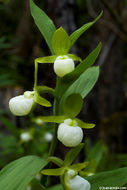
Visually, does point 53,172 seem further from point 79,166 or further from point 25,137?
point 25,137

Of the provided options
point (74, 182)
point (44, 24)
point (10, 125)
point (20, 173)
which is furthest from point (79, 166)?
point (10, 125)

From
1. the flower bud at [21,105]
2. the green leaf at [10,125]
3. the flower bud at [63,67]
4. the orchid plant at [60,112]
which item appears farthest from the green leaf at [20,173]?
the green leaf at [10,125]

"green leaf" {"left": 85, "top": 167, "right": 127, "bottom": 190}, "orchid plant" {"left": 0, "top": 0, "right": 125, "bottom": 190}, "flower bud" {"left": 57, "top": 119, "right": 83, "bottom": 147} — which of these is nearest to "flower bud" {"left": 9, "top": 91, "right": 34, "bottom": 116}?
"orchid plant" {"left": 0, "top": 0, "right": 125, "bottom": 190}

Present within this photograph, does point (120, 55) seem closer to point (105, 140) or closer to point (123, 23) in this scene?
point (123, 23)

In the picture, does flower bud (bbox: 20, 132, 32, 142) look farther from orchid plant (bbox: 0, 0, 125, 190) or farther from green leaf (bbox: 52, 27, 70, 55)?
green leaf (bbox: 52, 27, 70, 55)

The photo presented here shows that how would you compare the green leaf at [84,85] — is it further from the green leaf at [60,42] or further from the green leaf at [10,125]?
the green leaf at [10,125]

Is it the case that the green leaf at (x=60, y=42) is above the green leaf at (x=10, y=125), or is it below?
above

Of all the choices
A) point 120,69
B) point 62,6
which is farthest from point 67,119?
point 120,69
